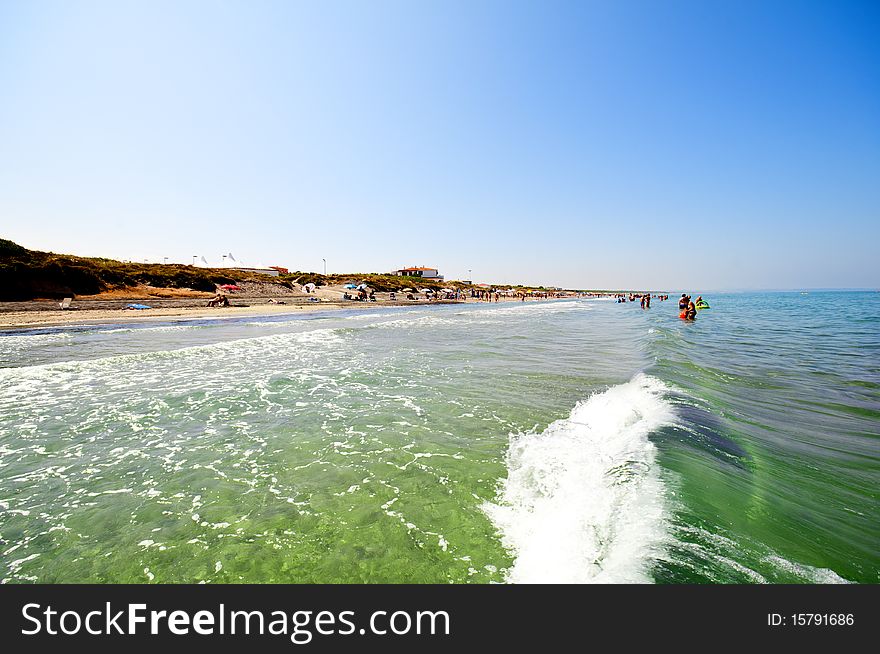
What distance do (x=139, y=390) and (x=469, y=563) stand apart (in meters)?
12.1

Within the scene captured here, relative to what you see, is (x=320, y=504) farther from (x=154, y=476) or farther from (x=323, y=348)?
(x=323, y=348)

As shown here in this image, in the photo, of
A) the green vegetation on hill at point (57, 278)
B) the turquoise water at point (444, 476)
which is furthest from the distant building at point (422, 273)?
the turquoise water at point (444, 476)

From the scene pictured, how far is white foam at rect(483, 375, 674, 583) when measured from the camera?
3383mm

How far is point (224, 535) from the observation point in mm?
4168

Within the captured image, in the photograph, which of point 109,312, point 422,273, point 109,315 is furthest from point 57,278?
point 422,273

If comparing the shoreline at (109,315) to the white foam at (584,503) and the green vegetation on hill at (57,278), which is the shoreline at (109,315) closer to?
the green vegetation on hill at (57,278)

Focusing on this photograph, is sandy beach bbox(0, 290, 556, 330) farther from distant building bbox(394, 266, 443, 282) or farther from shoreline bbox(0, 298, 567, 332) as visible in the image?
distant building bbox(394, 266, 443, 282)

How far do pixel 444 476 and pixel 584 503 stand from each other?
2.15 meters

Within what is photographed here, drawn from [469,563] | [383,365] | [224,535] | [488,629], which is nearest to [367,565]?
[469,563]

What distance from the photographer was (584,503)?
14.9 feet

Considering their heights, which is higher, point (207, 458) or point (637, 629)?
point (637, 629)

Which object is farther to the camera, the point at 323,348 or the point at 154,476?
the point at 323,348

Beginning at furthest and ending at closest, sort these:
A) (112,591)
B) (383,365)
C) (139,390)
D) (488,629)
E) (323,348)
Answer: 1. (323,348)
2. (383,365)
3. (139,390)
4. (112,591)
5. (488,629)

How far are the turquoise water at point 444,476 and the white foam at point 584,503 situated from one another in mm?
30
